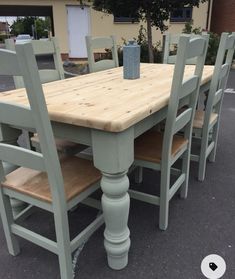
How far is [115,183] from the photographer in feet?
4.50

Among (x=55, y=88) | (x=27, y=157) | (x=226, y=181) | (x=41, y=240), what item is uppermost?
(x=55, y=88)

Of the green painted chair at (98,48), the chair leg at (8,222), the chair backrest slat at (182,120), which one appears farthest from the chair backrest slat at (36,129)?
the green painted chair at (98,48)

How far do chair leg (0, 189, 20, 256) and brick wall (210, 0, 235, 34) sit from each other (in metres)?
10.1

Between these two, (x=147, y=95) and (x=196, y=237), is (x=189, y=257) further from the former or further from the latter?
(x=147, y=95)

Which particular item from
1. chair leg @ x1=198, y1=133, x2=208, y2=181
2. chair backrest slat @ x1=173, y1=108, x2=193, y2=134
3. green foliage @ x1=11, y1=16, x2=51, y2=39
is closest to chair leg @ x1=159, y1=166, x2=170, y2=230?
chair backrest slat @ x1=173, y1=108, x2=193, y2=134

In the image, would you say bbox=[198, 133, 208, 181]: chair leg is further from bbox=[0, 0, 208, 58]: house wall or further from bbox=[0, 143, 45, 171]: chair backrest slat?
bbox=[0, 0, 208, 58]: house wall

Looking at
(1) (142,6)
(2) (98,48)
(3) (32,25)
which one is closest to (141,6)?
(1) (142,6)

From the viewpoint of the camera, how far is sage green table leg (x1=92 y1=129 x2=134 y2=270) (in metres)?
1.29

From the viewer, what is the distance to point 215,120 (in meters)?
2.53

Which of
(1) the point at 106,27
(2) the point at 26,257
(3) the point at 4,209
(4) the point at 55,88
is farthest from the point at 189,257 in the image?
(1) the point at 106,27

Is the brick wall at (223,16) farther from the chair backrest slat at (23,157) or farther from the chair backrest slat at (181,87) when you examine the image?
the chair backrest slat at (23,157)

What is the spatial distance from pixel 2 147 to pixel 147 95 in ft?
2.65

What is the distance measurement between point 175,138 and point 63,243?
1042mm

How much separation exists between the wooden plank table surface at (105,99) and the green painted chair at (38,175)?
0.19 metres
